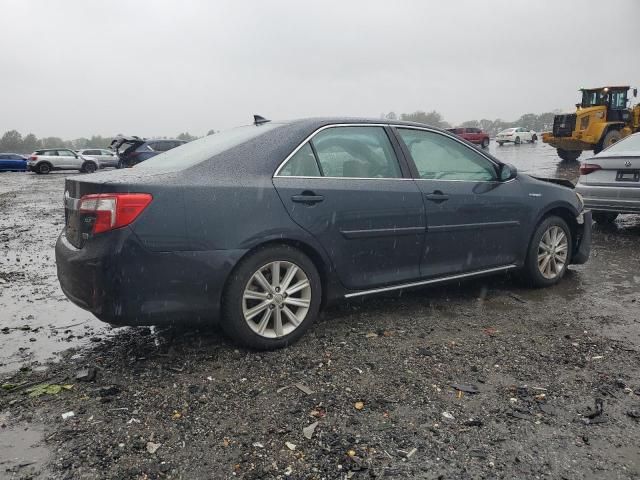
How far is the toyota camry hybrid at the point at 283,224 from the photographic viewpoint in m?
2.95

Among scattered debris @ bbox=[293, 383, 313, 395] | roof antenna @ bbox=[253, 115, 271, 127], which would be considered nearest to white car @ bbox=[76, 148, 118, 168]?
roof antenna @ bbox=[253, 115, 271, 127]

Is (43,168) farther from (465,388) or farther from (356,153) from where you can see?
(465,388)

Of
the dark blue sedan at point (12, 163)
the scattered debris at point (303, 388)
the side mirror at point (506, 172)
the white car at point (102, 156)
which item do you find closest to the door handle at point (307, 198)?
the scattered debris at point (303, 388)

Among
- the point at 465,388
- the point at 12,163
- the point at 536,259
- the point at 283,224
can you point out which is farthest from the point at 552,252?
the point at 12,163

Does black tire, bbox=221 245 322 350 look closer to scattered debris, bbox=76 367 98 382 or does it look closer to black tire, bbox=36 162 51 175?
scattered debris, bbox=76 367 98 382

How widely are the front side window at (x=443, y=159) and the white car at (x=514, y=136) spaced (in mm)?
41486

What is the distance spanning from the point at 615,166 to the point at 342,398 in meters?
5.94

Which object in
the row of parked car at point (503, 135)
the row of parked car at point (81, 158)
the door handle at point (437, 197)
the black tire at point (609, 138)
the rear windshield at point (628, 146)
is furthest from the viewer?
the row of parked car at point (503, 135)

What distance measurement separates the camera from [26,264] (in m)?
5.97

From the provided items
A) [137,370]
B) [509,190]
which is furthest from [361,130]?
[137,370]

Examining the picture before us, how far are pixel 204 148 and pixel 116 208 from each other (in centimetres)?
94

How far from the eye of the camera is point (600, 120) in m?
18.7

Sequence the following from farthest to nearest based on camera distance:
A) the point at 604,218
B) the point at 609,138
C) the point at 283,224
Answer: the point at 609,138
the point at 604,218
the point at 283,224

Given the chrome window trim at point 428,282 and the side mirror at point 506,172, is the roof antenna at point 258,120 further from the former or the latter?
the side mirror at point 506,172
